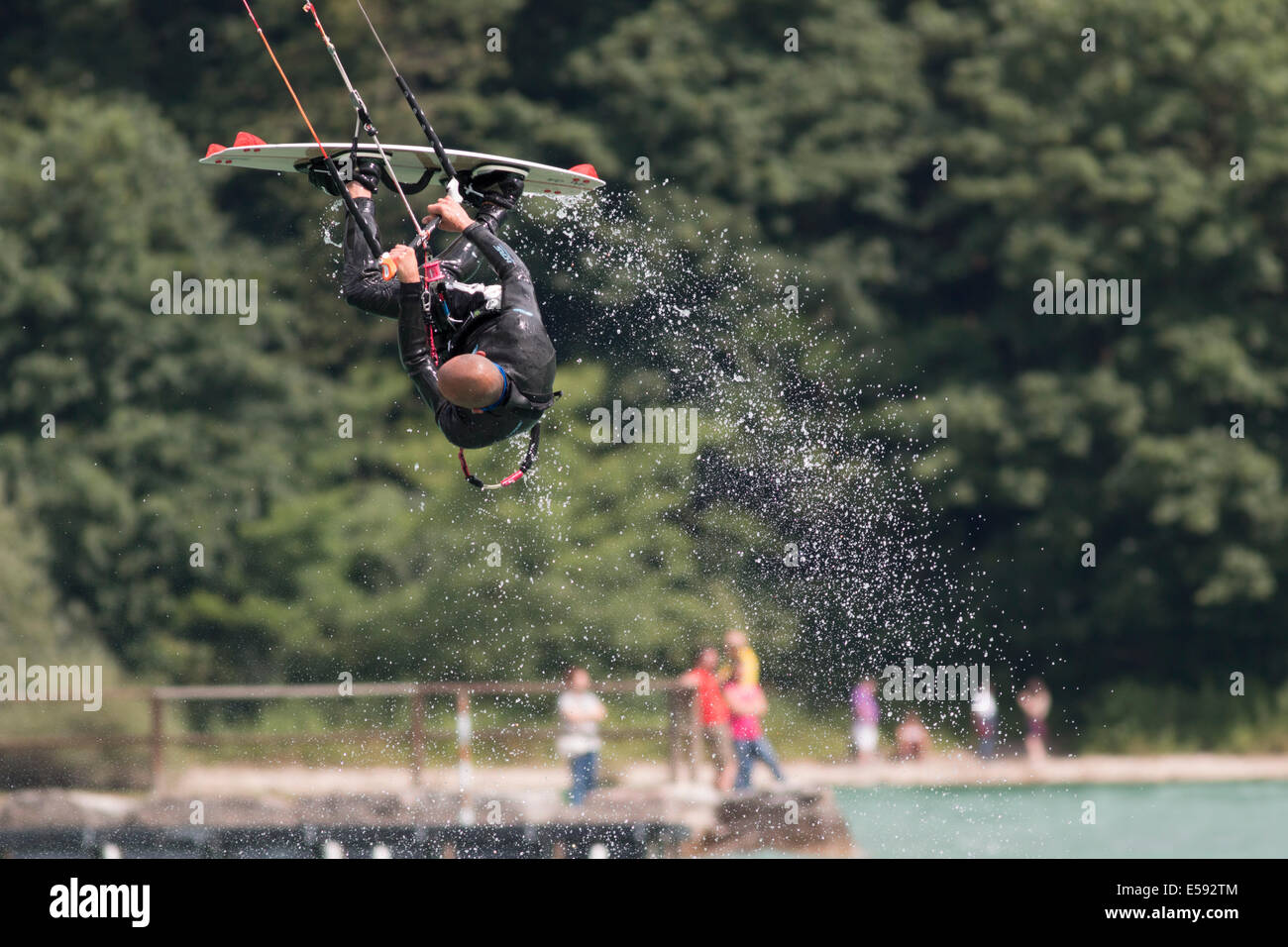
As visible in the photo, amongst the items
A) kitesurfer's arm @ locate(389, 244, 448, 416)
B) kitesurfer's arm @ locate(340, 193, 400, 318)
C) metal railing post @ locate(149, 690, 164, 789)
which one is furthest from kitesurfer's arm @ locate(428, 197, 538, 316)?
metal railing post @ locate(149, 690, 164, 789)

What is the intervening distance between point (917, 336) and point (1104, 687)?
583cm

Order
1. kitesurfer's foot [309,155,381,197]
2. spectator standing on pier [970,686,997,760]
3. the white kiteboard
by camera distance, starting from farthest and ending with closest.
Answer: spectator standing on pier [970,686,997,760] < the white kiteboard < kitesurfer's foot [309,155,381,197]

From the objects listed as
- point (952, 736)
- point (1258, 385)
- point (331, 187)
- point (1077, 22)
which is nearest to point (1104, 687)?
point (952, 736)

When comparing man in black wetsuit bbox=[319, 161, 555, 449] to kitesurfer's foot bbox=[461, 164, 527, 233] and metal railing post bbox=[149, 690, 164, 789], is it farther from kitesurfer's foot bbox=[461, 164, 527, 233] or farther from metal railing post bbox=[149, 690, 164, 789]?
metal railing post bbox=[149, 690, 164, 789]

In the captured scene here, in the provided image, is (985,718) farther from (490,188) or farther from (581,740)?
(490,188)

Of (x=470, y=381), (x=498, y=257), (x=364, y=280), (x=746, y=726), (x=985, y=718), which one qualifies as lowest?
(x=985, y=718)

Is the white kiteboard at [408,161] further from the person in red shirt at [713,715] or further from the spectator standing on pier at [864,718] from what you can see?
the spectator standing on pier at [864,718]

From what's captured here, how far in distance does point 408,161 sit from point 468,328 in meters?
1.46

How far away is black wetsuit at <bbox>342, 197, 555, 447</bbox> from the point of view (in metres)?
9.87

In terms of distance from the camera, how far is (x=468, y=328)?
1017cm

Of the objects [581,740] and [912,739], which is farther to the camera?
[912,739]

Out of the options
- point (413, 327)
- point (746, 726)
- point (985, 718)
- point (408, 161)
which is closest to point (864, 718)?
point (985, 718)

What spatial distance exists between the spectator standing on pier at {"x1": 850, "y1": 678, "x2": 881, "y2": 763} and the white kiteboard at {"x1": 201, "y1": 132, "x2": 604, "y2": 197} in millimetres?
14591

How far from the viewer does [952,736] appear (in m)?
27.5
